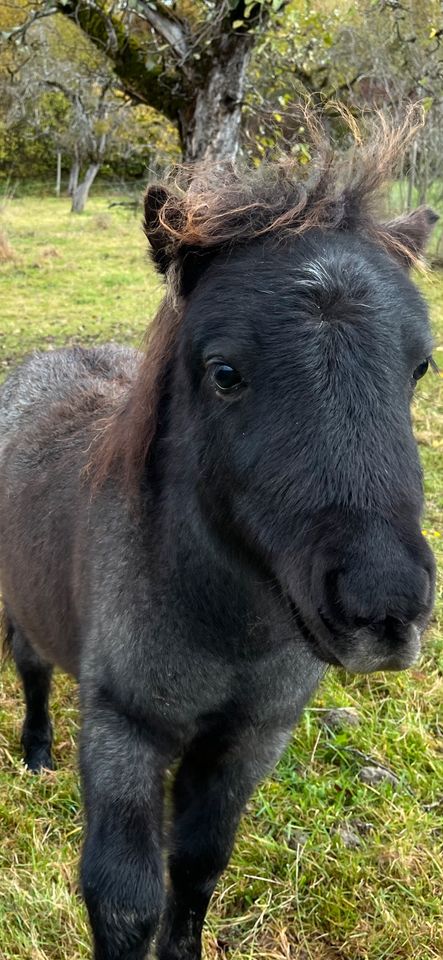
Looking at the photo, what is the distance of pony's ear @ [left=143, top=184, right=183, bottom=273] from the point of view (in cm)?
184

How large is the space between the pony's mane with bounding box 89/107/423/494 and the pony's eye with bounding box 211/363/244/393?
1.14ft

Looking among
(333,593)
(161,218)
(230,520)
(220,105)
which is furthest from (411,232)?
(220,105)

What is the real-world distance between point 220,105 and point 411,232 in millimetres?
4374

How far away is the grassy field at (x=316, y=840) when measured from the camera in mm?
2463

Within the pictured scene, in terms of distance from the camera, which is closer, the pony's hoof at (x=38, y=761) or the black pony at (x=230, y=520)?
the black pony at (x=230, y=520)

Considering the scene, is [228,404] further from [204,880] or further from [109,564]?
[204,880]

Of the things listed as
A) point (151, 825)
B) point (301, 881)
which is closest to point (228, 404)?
point (151, 825)

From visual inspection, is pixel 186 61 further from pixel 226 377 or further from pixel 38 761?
pixel 38 761

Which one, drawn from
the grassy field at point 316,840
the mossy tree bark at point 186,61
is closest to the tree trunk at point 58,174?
the mossy tree bark at point 186,61

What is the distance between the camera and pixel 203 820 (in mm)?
2357

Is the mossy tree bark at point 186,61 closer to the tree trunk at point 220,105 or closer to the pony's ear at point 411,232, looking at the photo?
the tree trunk at point 220,105

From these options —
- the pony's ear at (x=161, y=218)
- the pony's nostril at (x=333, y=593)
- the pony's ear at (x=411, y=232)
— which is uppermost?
the pony's ear at (x=161, y=218)

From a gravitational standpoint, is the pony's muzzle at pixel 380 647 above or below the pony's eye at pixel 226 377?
below

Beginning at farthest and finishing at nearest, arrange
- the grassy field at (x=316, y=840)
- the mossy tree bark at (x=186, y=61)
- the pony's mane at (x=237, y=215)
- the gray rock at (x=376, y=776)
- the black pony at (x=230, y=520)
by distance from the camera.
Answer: the mossy tree bark at (x=186, y=61), the gray rock at (x=376, y=776), the grassy field at (x=316, y=840), the pony's mane at (x=237, y=215), the black pony at (x=230, y=520)
